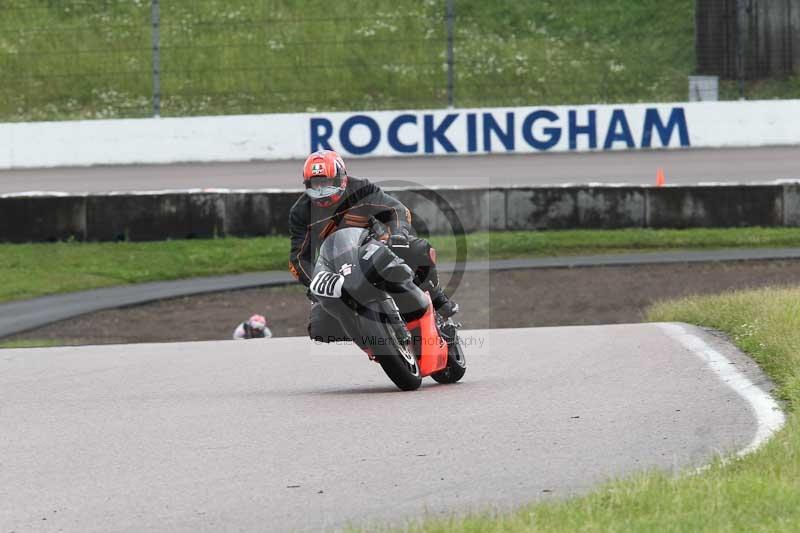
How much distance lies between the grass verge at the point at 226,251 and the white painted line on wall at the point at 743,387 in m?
8.78

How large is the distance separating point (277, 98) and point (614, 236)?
9.82 metres

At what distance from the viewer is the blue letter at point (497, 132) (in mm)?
25406

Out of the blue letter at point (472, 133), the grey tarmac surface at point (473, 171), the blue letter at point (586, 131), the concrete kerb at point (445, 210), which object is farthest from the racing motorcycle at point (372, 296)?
the blue letter at point (586, 131)

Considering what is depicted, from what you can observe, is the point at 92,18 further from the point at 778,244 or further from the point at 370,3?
the point at 778,244

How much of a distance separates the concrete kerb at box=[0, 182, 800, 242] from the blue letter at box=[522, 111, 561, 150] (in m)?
5.84

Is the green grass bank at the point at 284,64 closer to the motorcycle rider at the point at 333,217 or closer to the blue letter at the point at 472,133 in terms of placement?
the blue letter at the point at 472,133

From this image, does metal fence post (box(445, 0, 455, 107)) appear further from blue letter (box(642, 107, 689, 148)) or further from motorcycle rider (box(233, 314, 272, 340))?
motorcycle rider (box(233, 314, 272, 340))

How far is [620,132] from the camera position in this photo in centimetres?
2553

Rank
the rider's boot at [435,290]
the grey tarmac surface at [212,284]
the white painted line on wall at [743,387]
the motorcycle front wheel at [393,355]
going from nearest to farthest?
the white painted line on wall at [743,387]
the motorcycle front wheel at [393,355]
the rider's boot at [435,290]
the grey tarmac surface at [212,284]

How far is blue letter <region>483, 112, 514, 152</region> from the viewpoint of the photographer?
25406 millimetres

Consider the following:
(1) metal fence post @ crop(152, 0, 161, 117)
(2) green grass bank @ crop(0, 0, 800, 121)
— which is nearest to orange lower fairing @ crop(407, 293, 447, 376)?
(1) metal fence post @ crop(152, 0, 161, 117)

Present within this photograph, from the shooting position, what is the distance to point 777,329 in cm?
909

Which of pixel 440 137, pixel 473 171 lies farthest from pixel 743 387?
pixel 440 137


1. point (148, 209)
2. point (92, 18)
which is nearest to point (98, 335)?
point (148, 209)
